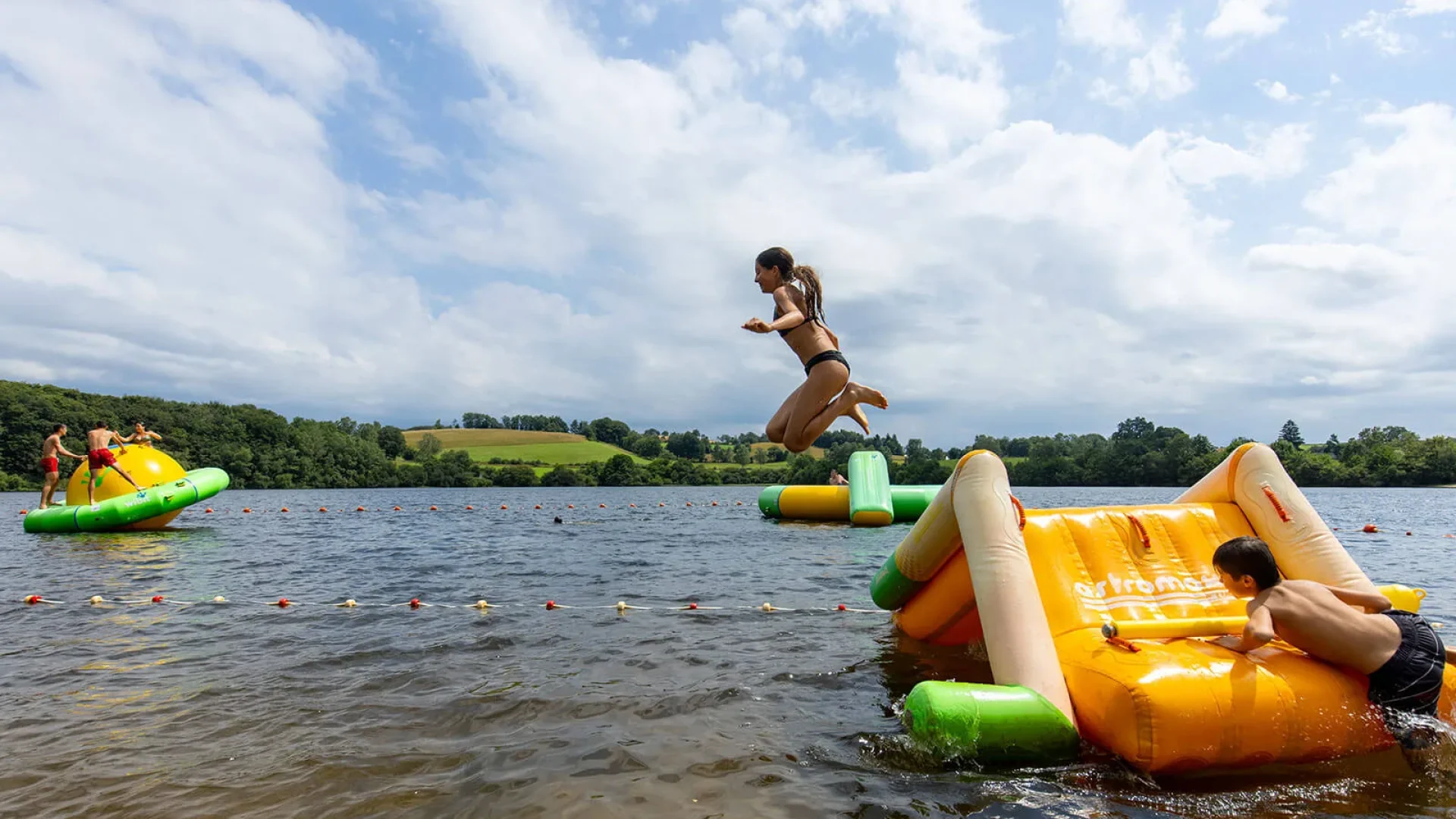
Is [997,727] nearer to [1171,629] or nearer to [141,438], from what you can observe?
[1171,629]

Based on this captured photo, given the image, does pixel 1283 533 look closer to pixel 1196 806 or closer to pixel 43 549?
pixel 1196 806

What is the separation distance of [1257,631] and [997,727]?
1.49 m

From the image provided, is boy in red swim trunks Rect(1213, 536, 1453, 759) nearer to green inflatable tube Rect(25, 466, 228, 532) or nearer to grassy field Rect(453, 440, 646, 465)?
green inflatable tube Rect(25, 466, 228, 532)

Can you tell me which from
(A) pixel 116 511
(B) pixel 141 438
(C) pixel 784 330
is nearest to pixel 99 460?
(A) pixel 116 511

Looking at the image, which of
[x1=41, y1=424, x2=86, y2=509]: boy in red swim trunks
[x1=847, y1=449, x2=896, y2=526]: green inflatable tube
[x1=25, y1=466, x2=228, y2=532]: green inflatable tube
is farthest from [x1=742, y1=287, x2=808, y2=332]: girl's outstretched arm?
[x1=41, y1=424, x2=86, y2=509]: boy in red swim trunks

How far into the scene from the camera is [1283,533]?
5.66 meters

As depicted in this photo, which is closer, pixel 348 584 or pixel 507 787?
pixel 507 787

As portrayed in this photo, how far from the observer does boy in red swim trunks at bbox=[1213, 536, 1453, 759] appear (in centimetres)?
429

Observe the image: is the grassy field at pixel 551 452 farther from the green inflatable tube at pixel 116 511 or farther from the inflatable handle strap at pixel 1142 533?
the inflatable handle strap at pixel 1142 533

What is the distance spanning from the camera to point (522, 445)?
79.4m

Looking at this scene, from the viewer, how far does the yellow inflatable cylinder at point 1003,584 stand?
4.64 metres

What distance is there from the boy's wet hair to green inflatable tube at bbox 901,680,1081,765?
1370 millimetres

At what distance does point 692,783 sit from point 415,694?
2773mm

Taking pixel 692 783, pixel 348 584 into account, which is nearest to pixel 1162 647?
pixel 692 783
